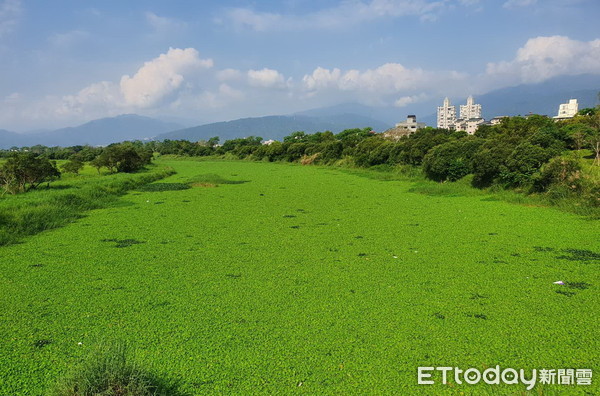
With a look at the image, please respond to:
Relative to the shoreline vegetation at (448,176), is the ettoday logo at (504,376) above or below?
below

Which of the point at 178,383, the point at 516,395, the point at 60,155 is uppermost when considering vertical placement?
the point at 60,155

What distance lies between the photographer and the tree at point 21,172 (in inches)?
439

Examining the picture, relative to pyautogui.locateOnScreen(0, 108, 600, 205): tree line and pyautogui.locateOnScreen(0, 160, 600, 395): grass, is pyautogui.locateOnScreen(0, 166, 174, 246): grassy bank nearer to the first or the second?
Answer: pyautogui.locateOnScreen(0, 160, 600, 395): grass

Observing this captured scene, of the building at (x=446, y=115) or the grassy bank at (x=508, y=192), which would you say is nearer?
the grassy bank at (x=508, y=192)

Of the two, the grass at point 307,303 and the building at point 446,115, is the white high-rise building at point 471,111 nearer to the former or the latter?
the building at point 446,115

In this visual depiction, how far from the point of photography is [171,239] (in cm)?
627

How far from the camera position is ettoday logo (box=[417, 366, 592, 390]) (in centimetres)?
246

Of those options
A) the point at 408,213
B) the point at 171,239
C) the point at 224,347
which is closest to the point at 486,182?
the point at 408,213

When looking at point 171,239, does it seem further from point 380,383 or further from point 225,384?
point 380,383

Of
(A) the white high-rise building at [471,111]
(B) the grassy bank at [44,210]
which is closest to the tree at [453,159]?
(B) the grassy bank at [44,210]

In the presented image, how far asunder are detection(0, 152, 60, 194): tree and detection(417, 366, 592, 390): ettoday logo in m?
13.2

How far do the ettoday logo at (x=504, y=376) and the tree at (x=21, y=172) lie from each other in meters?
13.2

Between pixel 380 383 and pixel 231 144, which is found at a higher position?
pixel 231 144

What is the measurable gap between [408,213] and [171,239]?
5.43 meters
